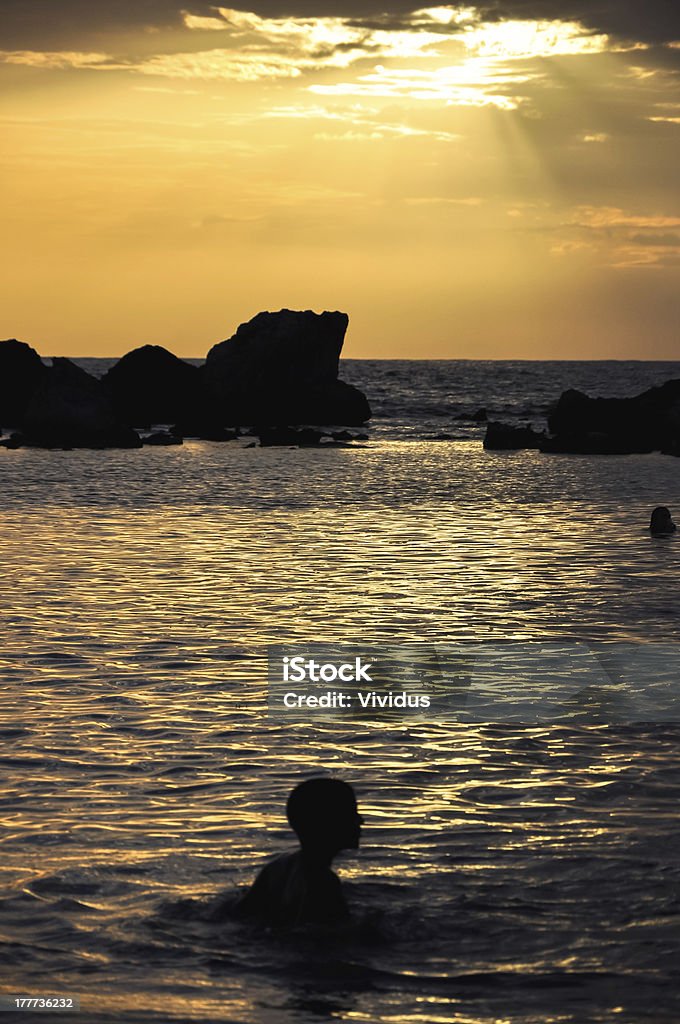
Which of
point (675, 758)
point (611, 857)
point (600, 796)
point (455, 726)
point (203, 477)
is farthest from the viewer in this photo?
point (203, 477)

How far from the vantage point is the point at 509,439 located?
63969 millimetres

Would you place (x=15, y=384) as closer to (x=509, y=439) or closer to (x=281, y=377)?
(x=281, y=377)

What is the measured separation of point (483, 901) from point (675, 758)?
304 centimetres

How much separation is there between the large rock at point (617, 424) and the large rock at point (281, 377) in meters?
20.4

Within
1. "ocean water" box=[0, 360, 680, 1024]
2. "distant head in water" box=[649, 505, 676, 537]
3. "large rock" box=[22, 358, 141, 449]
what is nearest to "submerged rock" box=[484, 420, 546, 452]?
"large rock" box=[22, 358, 141, 449]

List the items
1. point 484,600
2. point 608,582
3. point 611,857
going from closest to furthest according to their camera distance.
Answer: point 611,857, point 484,600, point 608,582

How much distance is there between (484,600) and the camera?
17188 millimetres

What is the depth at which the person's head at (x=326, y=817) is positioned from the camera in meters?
6.46

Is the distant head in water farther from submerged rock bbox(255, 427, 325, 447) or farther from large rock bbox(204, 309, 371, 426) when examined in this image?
large rock bbox(204, 309, 371, 426)

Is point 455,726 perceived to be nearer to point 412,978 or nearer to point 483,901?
point 483,901

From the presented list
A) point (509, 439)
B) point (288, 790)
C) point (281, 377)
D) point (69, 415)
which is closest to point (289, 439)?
point (69, 415)

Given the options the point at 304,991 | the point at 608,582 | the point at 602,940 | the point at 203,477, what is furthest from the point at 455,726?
the point at 203,477

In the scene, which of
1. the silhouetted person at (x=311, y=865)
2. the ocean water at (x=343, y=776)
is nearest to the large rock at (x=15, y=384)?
the ocean water at (x=343, y=776)

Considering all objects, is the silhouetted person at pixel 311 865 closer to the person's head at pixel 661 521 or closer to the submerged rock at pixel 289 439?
the person's head at pixel 661 521
